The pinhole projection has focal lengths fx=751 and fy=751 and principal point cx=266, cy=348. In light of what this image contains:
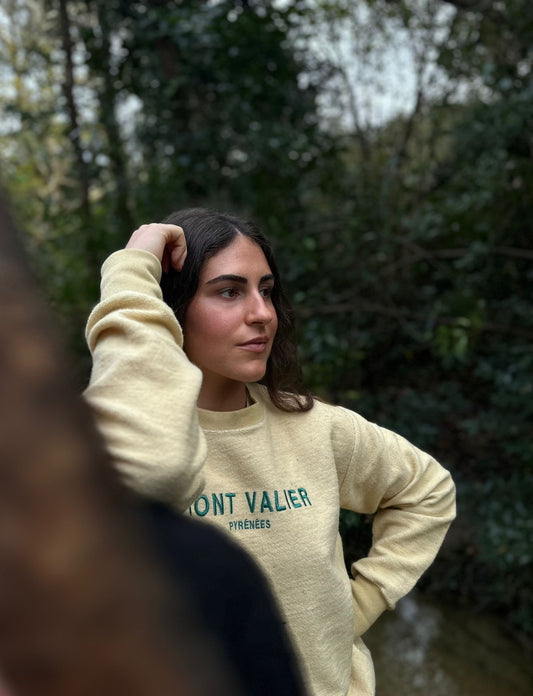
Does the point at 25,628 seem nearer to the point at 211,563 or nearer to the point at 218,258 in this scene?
the point at 211,563

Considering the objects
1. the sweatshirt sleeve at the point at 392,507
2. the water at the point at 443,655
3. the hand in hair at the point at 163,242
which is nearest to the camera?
the hand in hair at the point at 163,242

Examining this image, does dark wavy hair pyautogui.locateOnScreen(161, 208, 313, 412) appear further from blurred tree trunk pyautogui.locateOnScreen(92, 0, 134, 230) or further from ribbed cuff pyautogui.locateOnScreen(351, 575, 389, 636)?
blurred tree trunk pyautogui.locateOnScreen(92, 0, 134, 230)

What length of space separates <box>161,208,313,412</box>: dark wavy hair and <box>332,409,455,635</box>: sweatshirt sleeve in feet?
0.57

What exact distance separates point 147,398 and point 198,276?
725 mm

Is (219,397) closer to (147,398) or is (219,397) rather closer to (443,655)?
(147,398)

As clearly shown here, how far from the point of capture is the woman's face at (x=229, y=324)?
1.69m

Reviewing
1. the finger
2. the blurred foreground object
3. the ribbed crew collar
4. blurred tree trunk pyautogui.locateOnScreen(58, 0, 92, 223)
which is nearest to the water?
the ribbed crew collar

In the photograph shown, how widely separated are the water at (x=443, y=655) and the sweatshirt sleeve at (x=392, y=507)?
1917 mm

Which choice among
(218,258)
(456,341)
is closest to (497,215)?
(456,341)

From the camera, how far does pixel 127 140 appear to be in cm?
506

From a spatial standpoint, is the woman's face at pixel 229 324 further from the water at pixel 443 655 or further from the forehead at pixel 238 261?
the water at pixel 443 655

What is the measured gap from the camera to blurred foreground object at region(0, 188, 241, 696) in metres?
0.32

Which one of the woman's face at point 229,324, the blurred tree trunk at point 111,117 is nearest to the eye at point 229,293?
the woman's face at point 229,324

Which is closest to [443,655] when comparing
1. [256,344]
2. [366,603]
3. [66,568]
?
[366,603]
